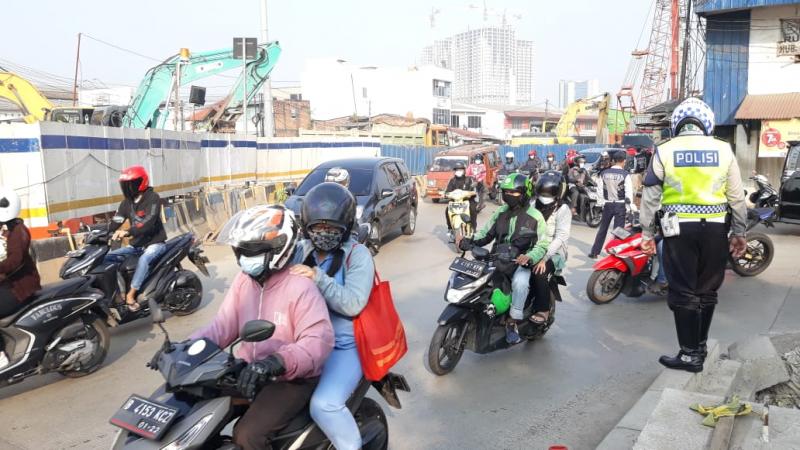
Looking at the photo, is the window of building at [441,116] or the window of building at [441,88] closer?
the window of building at [441,88]

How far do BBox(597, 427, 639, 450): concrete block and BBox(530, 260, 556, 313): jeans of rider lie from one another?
202 centimetres

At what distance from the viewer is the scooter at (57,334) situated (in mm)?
4980

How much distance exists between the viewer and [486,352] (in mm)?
5605

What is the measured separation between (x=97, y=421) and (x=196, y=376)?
9.33ft

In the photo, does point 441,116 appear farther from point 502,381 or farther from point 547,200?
point 502,381

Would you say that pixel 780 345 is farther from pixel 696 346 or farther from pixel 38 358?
pixel 38 358

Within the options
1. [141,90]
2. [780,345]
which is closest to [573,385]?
A: [780,345]

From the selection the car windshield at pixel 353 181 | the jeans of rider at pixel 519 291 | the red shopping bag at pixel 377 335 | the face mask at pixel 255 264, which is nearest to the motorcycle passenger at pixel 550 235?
the jeans of rider at pixel 519 291

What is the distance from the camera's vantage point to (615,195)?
1085 centimetres

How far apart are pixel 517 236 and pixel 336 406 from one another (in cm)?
328

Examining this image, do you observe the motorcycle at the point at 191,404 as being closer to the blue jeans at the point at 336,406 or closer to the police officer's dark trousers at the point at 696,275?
the blue jeans at the point at 336,406

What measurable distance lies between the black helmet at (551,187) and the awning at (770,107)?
18089 mm

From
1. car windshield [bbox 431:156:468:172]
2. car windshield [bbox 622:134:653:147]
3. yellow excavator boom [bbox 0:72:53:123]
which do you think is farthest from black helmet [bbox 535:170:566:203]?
car windshield [bbox 622:134:653:147]

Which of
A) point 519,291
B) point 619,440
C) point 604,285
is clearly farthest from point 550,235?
point 619,440
